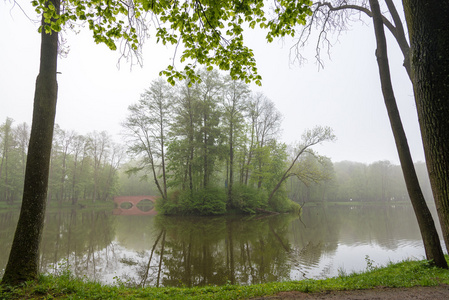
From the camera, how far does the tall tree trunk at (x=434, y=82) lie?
74.7 inches

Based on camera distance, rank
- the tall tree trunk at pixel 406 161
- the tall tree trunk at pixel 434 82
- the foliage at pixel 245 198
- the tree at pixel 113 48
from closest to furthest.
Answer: the tall tree trunk at pixel 434 82, the tree at pixel 113 48, the tall tree trunk at pixel 406 161, the foliage at pixel 245 198

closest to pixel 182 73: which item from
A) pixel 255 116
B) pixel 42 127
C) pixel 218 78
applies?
pixel 42 127

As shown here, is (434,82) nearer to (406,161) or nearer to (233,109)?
(406,161)

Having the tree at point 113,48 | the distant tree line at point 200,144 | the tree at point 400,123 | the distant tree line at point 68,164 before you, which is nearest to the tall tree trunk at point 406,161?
the tree at point 400,123

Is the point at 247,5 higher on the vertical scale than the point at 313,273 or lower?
higher

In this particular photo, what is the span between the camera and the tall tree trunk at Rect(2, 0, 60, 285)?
14.9 ft

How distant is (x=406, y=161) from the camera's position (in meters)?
6.32

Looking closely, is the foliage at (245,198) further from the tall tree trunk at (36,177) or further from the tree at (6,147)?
the tree at (6,147)

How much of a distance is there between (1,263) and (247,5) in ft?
34.7

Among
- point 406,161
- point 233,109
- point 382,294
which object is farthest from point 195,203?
point 382,294

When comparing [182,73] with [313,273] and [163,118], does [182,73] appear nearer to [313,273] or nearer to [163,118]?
[313,273]

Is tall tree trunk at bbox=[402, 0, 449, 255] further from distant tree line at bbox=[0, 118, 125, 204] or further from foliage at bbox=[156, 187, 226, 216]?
distant tree line at bbox=[0, 118, 125, 204]

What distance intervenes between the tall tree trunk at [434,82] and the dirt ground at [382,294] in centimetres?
283

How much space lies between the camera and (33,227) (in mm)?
4691
